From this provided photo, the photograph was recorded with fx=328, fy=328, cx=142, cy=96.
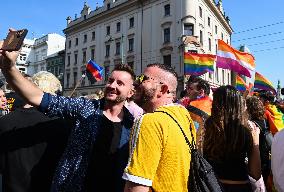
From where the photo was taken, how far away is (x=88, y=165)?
266cm

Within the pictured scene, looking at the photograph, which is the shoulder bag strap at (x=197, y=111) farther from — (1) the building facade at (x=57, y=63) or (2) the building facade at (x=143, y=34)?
(1) the building facade at (x=57, y=63)

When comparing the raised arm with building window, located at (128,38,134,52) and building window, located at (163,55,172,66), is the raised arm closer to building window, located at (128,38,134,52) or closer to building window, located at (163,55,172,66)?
building window, located at (163,55,172,66)

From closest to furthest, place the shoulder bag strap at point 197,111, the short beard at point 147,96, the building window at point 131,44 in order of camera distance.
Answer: the short beard at point 147,96 < the shoulder bag strap at point 197,111 < the building window at point 131,44

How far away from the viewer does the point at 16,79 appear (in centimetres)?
225

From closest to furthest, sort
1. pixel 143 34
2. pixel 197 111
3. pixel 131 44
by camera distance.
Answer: pixel 197 111 → pixel 143 34 → pixel 131 44

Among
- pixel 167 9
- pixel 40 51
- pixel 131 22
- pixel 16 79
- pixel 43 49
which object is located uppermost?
pixel 43 49

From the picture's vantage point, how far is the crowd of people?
1.98 metres

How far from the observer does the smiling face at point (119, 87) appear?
3.08 meters

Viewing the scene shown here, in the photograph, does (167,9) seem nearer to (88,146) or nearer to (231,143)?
(231,143)

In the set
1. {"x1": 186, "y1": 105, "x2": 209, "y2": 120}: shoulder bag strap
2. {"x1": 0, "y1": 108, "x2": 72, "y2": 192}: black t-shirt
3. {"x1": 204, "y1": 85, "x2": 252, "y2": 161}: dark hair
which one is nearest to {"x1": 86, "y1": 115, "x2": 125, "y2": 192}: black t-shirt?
{"x1": 0, "y1": 108, "x2": 72, "y2": 192}: black t-shirt

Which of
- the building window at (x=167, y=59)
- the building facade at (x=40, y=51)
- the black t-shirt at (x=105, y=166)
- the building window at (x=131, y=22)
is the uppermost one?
the building facade at (x=40, y=51)

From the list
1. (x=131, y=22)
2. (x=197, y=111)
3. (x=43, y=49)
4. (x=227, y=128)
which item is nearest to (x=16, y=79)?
(x=227, y=128)

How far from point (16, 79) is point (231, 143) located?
6.70ft

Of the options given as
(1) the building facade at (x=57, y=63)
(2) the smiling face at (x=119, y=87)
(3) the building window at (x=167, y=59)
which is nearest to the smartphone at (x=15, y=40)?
(2) the smiling face at (x=119, y=87)
